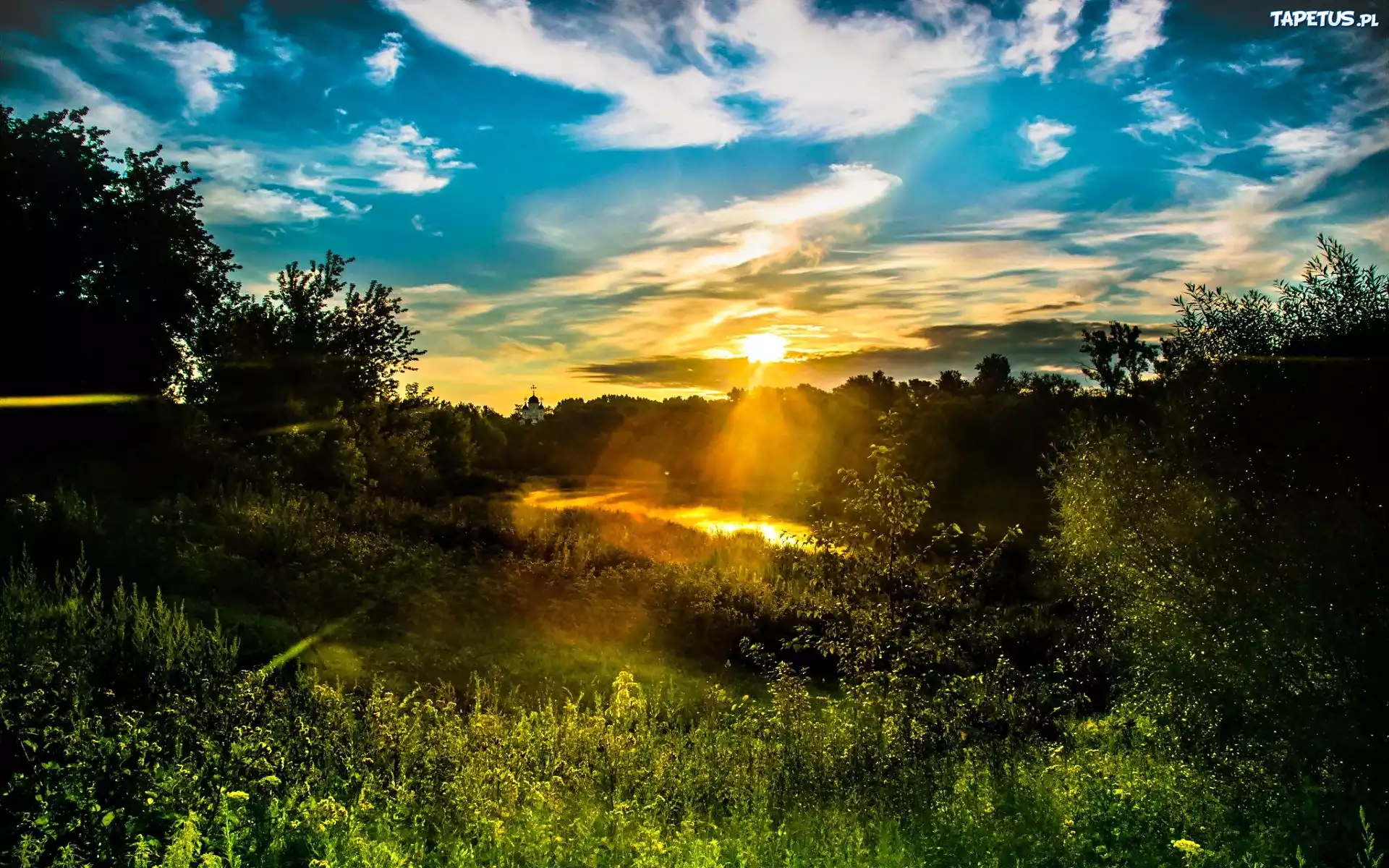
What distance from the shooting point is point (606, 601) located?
1583cm

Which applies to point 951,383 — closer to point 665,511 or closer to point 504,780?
point 665,511

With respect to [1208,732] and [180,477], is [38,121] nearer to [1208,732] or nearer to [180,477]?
[180,477]


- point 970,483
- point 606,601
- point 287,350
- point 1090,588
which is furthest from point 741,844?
point 970,483

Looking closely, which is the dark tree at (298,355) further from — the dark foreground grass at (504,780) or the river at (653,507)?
the dark foreground grass at (504,780)

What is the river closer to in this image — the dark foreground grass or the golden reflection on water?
the golden reflection on water

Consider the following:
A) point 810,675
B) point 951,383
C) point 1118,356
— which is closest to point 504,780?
point 810,675

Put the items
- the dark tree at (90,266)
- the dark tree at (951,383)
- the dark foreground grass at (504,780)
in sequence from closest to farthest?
the dark foreground grass at (504,780)
the dark tree at (90,266)
the dark tree at (951,383)

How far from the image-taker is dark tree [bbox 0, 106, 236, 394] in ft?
76.1

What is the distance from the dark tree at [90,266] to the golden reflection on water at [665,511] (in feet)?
47.3

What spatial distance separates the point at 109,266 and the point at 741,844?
29.6 m

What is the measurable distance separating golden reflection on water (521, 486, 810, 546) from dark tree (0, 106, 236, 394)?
14.4m

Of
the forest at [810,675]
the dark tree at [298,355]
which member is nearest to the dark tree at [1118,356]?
the forest at [810,675]

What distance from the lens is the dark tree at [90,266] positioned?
2320 centimetres

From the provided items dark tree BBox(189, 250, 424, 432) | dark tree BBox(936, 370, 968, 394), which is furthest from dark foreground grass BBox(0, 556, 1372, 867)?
dark tree BBox(936, 370, 968, 394)
